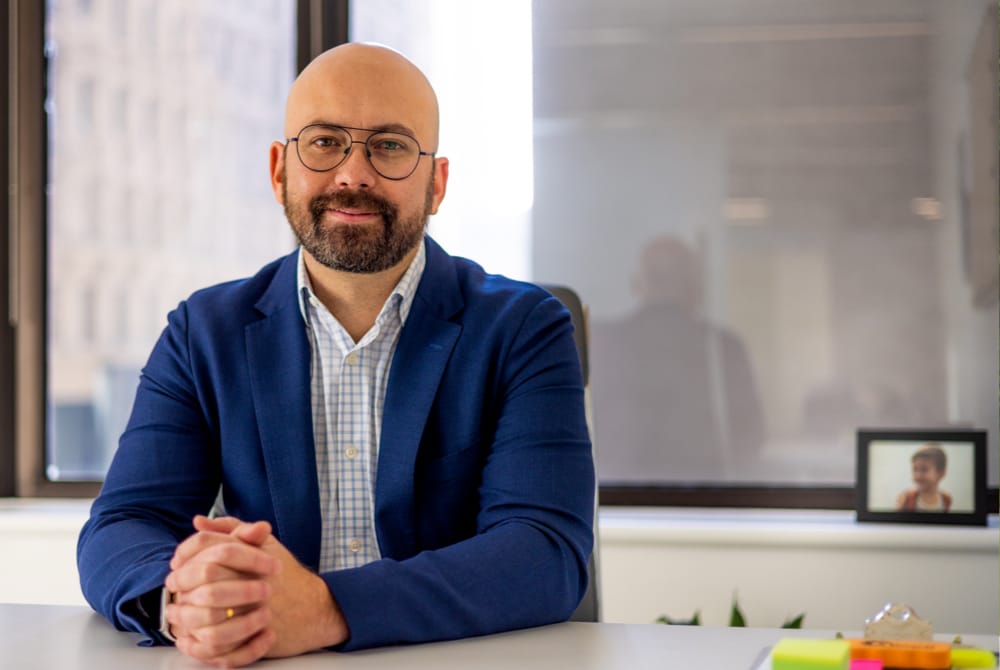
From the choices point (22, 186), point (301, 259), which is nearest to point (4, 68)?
point (22, 186)

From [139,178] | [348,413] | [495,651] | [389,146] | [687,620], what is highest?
[139,178]

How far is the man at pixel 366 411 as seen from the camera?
120 cm

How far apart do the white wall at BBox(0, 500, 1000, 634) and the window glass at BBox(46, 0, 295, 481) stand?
3.78 feet

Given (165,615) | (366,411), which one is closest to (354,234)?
(366,411)

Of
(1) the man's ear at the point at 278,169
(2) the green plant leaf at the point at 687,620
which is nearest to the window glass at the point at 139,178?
(1) the man's ear at the point at 278,169

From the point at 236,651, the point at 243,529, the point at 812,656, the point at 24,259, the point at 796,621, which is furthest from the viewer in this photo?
the point at 24,259

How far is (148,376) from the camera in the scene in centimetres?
150

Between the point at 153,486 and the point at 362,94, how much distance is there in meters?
0.61

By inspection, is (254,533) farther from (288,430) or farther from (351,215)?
(351,215)

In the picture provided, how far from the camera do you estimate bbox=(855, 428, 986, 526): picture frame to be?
219 cm

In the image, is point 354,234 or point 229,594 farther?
point 354,234

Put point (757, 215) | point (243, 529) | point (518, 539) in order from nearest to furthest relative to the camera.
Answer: point (243, 529)
point (518, 539)
point (757, 215)

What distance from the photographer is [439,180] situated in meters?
1.67

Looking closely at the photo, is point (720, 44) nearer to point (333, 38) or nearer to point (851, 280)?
point (851, 280)
